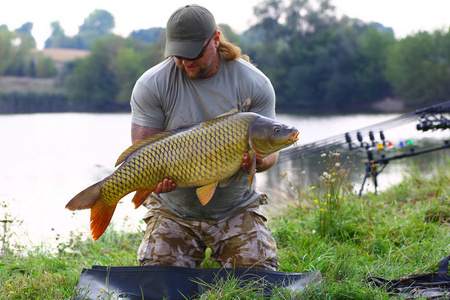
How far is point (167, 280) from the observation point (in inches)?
76.9

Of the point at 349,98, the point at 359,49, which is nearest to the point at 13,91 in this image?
the point at 349,98

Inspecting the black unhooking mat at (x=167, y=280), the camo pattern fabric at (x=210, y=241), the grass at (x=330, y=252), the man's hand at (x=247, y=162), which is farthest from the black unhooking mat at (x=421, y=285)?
the man's hand at (x=247, y=162)

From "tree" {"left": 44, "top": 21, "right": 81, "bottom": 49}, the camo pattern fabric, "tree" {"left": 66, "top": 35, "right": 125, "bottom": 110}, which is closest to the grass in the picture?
the camo pattern fabric

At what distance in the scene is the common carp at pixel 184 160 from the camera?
187 cm

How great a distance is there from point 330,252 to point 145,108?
105 cm

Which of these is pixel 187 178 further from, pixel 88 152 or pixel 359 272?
pixel 88 152

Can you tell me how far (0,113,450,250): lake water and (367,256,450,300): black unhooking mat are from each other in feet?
4.60

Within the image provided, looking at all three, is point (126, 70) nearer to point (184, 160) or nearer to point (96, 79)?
point (96, 79)

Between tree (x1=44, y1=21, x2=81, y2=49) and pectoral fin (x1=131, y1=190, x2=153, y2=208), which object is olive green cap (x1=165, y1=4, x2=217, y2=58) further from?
tree (x1=44, y1=21, x2=81, y2=49)

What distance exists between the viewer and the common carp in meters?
1.87

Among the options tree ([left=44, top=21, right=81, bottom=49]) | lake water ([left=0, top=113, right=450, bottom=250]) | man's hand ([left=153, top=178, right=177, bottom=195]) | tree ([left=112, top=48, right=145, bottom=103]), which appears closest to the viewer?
man's hand ([left=153, top=178, right=177, bottom=195])

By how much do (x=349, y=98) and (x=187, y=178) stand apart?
26550 mm

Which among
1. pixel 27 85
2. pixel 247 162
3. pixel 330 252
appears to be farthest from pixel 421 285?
pixel 27 85

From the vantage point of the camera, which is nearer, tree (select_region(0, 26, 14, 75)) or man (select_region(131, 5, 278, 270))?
man (select_region(131, 5, 278, 270))
